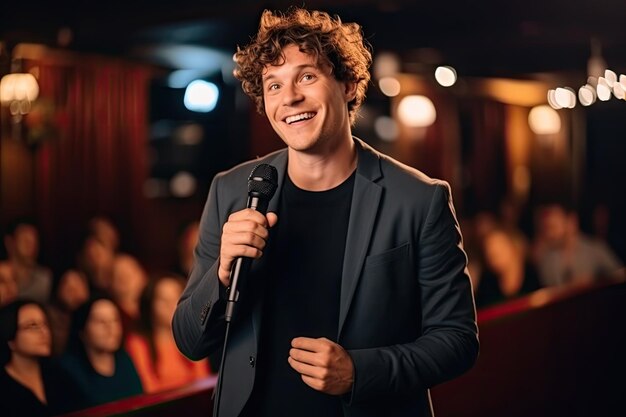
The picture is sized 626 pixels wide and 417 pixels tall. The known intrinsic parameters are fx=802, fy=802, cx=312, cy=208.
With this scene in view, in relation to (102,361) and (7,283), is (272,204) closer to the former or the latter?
(102,361)

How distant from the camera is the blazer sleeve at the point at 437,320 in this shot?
1.61 metres

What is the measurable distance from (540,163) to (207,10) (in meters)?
4.58

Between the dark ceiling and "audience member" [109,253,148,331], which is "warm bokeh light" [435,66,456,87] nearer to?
the dark ceiling

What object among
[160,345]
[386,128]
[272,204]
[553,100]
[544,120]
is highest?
[553,100]

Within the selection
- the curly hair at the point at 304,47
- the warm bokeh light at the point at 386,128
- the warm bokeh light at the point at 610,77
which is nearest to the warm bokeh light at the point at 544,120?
the warm bokeh light at the point at 610,77

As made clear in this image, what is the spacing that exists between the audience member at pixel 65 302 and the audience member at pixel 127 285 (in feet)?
0.78

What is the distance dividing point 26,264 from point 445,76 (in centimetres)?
474

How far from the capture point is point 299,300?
1.68 m

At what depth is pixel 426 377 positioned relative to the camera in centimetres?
163

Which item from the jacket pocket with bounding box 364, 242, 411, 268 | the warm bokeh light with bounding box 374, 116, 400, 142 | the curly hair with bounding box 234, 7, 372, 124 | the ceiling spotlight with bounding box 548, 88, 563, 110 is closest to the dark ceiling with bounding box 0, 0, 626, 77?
the ceiling spotlight with bounding box 548, 88, 563, 110

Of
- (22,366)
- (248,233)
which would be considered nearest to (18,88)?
(22,366)

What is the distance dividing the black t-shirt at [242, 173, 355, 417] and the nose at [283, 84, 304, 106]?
0.68 ft

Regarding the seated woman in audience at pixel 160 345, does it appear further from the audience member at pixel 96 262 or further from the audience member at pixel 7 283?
the audience member at pixel 7 283

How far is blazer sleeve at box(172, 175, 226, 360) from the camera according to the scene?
5.29 feet
